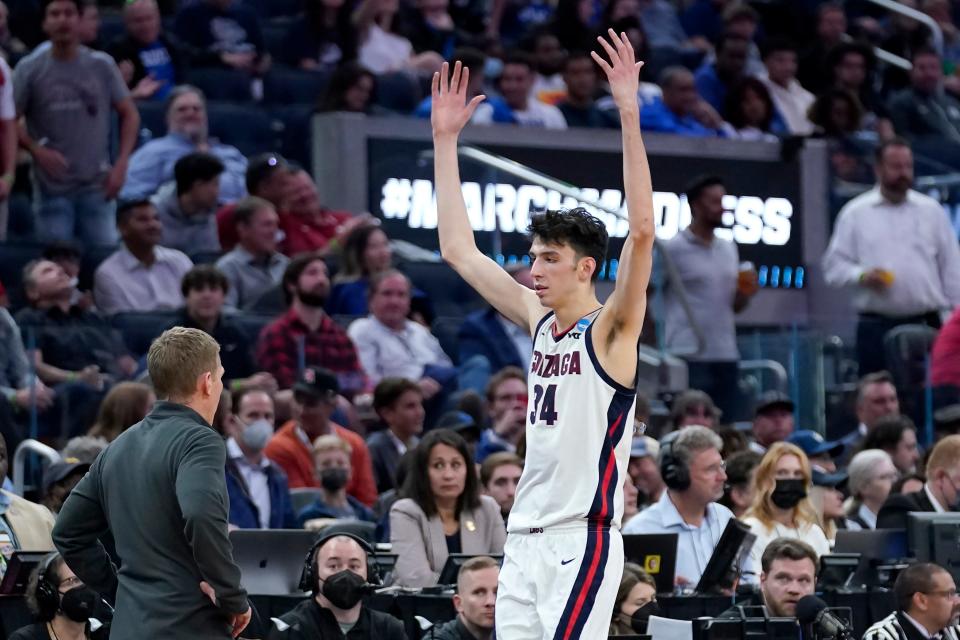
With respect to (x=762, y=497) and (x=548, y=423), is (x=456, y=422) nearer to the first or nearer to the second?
(x=762, y=497)

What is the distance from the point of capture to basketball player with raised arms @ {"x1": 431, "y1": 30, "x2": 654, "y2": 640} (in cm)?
666

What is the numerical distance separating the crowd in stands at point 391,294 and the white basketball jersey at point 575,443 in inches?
81.8

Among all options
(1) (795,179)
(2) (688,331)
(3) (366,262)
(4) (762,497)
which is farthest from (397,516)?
Answer: (1) (795,179)

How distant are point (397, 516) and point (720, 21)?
1221cm

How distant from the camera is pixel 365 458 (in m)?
12.3

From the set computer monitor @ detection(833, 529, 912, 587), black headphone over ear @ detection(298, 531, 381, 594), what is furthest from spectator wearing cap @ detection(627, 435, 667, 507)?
black headphone over ear @ detection(298, 531, 381, 594)

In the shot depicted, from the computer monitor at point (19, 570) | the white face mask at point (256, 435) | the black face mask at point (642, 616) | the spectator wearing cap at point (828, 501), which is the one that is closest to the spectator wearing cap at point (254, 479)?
the white face mask at point (256, 435)

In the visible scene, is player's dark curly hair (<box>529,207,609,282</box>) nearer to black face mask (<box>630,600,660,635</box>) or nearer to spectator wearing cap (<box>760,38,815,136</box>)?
black face mask (<box>630,600,660,635</box>)

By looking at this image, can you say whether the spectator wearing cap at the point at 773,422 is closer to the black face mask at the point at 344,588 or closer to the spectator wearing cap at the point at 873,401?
the spectator wearing cap at the point at 873,401

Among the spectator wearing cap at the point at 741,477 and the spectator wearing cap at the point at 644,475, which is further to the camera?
the spectator wearing cap at the point at 644,475

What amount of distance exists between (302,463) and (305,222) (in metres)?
3.37

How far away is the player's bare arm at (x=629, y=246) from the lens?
21.7ft

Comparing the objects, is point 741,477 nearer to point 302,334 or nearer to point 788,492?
point 788,492

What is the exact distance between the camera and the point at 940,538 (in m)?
9.62
